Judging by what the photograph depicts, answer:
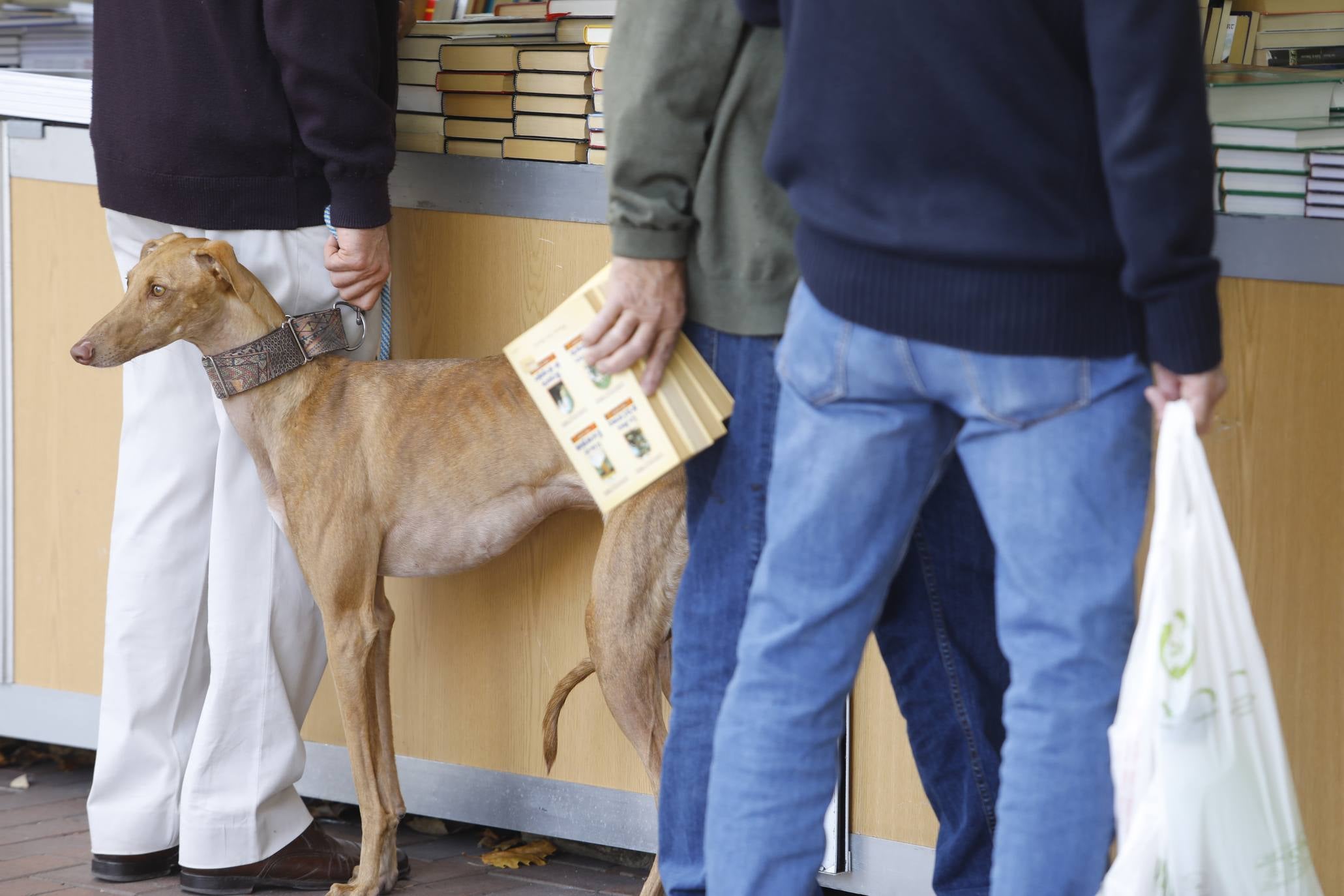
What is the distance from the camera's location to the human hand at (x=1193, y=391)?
171 centimetres

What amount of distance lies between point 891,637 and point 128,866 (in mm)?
1729

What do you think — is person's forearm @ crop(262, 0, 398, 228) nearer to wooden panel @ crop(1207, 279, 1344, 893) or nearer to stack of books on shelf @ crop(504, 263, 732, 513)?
stack of books on shelf @ crop(504, 263, 732, 513)

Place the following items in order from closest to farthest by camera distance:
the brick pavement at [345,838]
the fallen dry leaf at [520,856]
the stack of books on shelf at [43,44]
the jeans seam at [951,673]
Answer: the jeans seam at [951,673] → the brick pavement at [345,838] → the fallen dry leaf at [520,856] → the stack of books on shelf at [43,44]

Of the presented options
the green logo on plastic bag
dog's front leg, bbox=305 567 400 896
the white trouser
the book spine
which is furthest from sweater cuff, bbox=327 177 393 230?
the book spine

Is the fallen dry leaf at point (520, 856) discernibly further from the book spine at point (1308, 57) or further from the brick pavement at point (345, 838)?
the book spine at point (1308, 57)

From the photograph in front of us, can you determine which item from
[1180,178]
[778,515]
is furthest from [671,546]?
[1180,178]

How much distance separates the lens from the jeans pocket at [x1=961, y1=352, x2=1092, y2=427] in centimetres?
172

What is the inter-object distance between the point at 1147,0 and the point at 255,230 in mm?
1861

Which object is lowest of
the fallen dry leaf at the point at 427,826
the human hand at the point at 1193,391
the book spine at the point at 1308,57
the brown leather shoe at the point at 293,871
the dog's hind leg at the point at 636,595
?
the fallen dry leaf at the point at 427,826

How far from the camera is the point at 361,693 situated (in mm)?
2920

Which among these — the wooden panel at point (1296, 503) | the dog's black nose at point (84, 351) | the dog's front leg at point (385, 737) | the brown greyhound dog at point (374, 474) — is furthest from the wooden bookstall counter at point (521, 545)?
the dog's black nose at point (84, 351)

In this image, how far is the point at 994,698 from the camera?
233cm

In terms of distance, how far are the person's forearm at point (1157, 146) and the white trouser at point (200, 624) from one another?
178 centimetres

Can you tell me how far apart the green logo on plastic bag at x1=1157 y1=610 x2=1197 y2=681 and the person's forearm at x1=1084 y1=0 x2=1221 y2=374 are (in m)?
0.36
